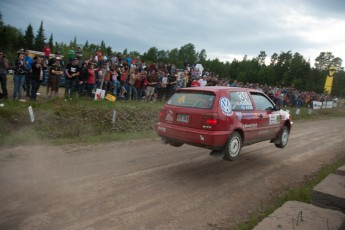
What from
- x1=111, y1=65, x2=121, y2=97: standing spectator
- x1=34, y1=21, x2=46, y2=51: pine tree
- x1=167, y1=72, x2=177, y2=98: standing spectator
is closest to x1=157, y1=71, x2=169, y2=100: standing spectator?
x1=167, y1=72, x2=177, y2=98: standing spectator

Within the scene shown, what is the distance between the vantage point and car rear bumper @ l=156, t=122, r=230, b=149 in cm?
Answer: 630

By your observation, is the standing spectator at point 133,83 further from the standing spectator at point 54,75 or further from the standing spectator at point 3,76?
the standing spectator at point 3,76

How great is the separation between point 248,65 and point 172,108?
11065cm

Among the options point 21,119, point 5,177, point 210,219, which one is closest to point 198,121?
point 210,219

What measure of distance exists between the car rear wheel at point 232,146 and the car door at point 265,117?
1.06m

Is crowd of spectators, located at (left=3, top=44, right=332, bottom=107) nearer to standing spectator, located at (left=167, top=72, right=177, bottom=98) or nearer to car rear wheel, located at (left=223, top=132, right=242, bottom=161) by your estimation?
standing spectator, located at (left=167, top=72, right=177, bottom=98)

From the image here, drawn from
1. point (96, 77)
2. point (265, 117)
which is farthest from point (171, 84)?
point (265, 117)

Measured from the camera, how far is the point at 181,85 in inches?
714

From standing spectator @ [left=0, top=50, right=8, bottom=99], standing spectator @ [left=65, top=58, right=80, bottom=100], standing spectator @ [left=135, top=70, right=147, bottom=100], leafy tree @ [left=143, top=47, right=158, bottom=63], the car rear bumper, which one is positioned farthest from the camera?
leafy tree @ [left=143, top=47, right=158, bottom=63]

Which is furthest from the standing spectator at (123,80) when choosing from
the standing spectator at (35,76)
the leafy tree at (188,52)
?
the leafy tree at (188,52)

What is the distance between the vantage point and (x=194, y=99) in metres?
6.89

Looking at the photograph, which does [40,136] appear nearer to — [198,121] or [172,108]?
[172,108]

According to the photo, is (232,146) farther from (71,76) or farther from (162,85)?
(162,85)

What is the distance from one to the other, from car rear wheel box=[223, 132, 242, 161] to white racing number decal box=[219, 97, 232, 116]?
0.51m
